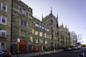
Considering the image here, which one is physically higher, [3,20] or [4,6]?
[4,6]

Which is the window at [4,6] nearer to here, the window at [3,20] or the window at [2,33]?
the window at [3,20]

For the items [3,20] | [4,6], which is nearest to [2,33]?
[3,20]

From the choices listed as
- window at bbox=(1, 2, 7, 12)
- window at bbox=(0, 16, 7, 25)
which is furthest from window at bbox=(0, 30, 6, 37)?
window at bbox=(1, 2, 7, 12)

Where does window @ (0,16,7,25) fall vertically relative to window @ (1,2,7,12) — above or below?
below

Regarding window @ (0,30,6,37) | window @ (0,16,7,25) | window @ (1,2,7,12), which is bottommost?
window @ (0,30,6,37)

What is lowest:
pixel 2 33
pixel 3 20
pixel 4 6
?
pixel 2 33

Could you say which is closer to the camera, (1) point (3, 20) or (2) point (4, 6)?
(1) point (3, 20)

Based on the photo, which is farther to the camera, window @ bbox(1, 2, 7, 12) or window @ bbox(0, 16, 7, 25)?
window @ bbox(1, 2, 7, 12)

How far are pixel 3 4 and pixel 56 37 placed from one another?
69.4 meters

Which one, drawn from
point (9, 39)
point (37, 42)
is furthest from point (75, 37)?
point (9, 39)

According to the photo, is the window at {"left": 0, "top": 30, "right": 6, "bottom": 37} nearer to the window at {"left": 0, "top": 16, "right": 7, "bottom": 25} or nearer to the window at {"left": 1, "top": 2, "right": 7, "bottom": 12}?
the window at {"left": 0, "top": 16, "right": 7, "bottom": 25}

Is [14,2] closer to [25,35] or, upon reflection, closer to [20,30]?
[20,30]

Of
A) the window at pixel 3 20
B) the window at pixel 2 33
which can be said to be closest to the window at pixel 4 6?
the window at pixel 3 20

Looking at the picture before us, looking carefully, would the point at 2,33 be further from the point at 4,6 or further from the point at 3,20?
the point at 4,6
